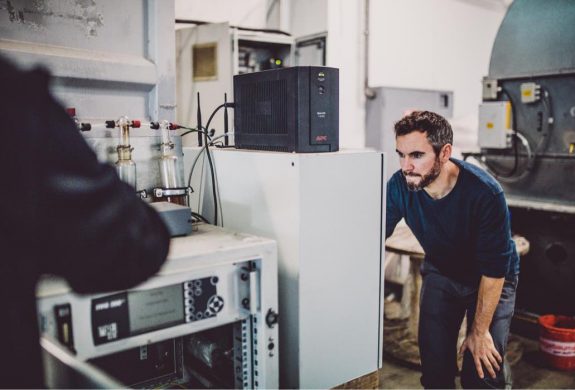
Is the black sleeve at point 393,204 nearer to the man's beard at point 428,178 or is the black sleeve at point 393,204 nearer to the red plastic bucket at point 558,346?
the man's beard at point 428,178

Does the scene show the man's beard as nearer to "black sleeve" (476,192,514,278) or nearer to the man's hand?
"black sleeve" (476,192,514,278)

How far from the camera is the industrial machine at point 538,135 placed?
3.02 m

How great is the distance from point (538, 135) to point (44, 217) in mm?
3122

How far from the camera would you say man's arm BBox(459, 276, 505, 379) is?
1777 millimetres

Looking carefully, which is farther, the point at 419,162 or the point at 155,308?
the point at 419,162

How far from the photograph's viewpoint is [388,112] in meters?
4.01

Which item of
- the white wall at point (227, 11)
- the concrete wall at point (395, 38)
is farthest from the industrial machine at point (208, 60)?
the concrete wall at point (395, 38)

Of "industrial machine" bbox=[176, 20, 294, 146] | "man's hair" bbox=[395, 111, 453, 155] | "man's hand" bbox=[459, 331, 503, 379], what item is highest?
"industrial machine" bbox=[176, 20, 294, 146]

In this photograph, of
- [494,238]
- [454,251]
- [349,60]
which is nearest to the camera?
[494,238]

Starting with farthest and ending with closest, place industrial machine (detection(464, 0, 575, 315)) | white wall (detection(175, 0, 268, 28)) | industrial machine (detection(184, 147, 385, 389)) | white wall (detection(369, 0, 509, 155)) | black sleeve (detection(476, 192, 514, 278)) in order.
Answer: white wall (detection(369, 0, 509, 155))
white wall (detection(175, 0, 268, 28))
industrial machine (detection(464, 0, 575, 315))
black sleeve (detection(476, 192, 514, 278))
industrial machine (detection(184, 147, 385, 389))

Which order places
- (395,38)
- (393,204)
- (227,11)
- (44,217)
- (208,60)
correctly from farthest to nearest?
(395,38) < (227,11) < (208,60) < (393,204) < (44,217)

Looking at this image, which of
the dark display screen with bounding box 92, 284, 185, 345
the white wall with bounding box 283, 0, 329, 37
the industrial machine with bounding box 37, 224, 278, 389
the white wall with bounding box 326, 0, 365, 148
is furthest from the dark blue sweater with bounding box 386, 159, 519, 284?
the white wall with bounding box 283, 0, 329, 37

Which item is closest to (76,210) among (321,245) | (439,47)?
(321,245)

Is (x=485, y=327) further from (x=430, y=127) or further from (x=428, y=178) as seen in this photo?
(x=430, y=127)
